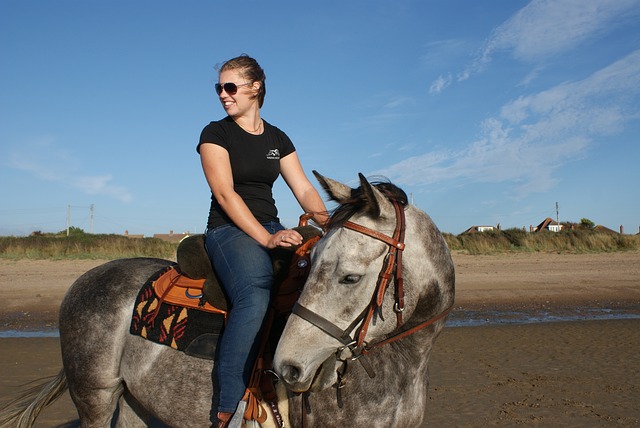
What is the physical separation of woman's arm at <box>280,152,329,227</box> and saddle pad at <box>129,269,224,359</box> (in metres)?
1.03

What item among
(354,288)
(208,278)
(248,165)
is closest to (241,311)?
(208,278)

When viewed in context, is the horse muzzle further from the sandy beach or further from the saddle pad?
the sandy beach

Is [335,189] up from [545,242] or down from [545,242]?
down

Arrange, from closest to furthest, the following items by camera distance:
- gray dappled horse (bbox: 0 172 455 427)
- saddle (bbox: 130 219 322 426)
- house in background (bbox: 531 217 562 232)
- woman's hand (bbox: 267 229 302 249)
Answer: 1. gray dappled horse (bbox: 0 172 455 427)
2. woman's hand (bbox: 267 229 302 249)
3. saddle (bbox: 130 219 322 426)
4. house in background (bbox: 531 217 562 232)

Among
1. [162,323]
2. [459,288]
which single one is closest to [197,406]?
[162,323]

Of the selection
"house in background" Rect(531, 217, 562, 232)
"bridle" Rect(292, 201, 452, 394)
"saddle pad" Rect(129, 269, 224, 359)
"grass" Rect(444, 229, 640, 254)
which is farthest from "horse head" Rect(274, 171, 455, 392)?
"house in background" Rect(531, 217, 562, 232)

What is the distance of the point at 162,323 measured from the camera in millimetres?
3699

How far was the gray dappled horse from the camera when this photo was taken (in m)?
2.70

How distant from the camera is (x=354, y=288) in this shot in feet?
8.91

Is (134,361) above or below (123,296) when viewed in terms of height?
below

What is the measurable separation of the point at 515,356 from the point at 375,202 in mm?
7197

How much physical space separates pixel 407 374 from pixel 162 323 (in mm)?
1666

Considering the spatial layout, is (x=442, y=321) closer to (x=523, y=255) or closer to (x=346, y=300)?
(x=346, y=300)

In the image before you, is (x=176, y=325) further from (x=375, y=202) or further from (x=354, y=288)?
(x=375, y=202)
